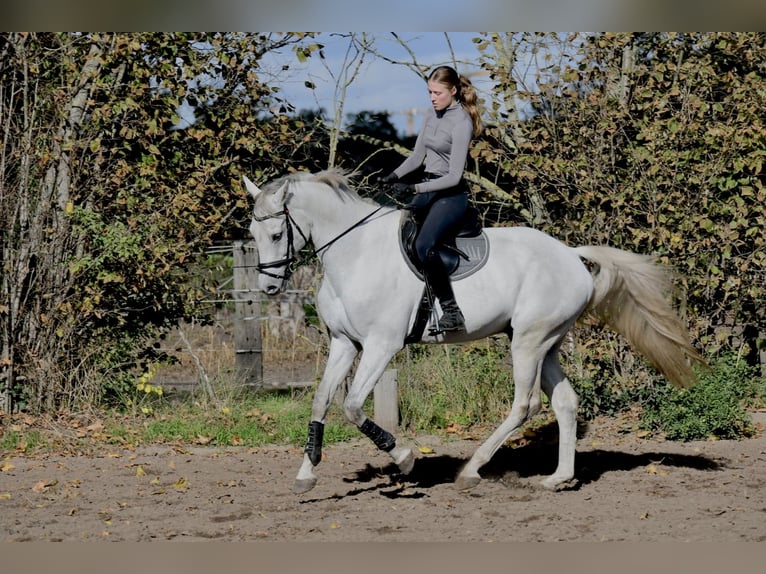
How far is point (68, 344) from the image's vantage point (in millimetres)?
9852

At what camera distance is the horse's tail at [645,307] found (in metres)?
7.55

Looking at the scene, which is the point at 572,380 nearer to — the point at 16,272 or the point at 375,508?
the point at 375,508

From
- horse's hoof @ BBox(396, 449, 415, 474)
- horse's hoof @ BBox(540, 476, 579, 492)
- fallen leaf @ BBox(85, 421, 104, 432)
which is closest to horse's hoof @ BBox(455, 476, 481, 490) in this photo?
horse's hoof @ BBox(396, 449, 415, 474)

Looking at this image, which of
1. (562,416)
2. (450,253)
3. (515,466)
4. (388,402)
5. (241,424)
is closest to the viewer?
(450,253)

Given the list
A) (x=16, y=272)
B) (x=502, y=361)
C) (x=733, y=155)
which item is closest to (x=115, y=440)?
(x=16, y=272)

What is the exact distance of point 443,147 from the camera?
6848 mm

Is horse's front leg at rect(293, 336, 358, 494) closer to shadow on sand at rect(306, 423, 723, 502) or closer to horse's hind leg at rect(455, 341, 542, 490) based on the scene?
shadow on sand at rect(306, 423, 723, 502)

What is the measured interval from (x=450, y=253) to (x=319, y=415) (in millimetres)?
1480

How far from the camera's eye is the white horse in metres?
6.72

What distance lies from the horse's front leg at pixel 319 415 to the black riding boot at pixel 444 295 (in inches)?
29.0

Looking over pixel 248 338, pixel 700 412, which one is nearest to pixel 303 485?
pixel 700 412

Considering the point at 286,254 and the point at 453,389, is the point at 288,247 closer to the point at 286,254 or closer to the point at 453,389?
the point at 286,254

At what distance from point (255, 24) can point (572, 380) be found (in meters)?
4.83

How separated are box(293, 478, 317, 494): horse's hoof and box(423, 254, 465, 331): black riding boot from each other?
141 centimetres
